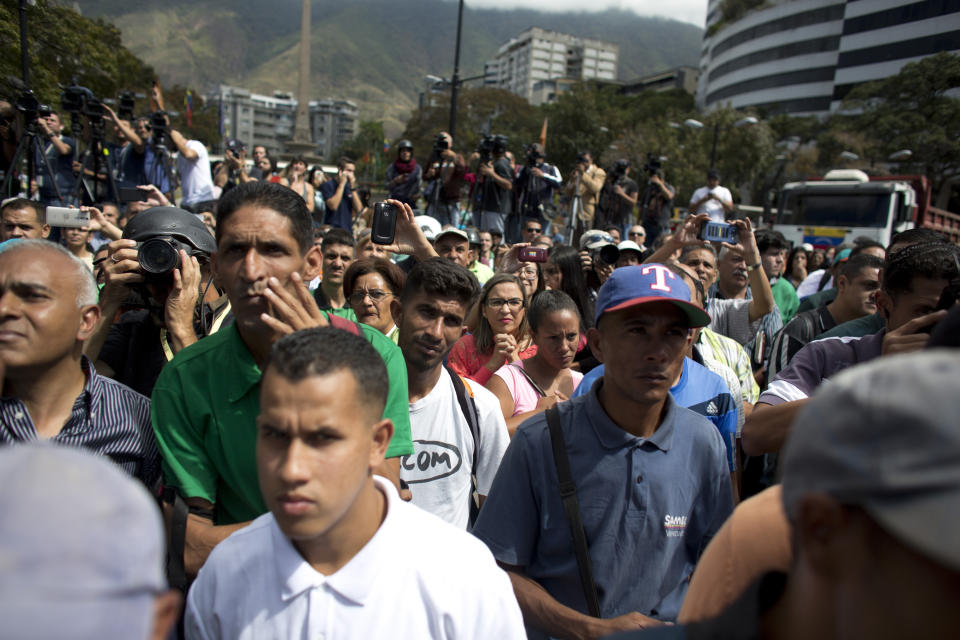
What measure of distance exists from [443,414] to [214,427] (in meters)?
1.04

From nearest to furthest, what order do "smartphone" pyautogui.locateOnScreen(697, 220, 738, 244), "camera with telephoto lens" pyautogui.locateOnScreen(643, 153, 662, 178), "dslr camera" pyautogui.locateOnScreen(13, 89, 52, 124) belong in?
"smartphone" pyautogui.locateOnScreen(697, 220, 738, 244) < "dslr camera" pyautogui.locateOnScreen(13, 89, 52, 124) < "camera with telephoto lens" pyautogui.locateOnScreen(643, 153, 662, 178)

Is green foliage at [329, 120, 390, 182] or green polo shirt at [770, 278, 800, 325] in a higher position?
green foliage at [329, 120, 390, 182]

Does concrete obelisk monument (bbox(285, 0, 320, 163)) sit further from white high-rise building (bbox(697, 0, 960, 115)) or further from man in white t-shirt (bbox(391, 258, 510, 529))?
white high-rise building (bbox(697, 0, 960, 115))

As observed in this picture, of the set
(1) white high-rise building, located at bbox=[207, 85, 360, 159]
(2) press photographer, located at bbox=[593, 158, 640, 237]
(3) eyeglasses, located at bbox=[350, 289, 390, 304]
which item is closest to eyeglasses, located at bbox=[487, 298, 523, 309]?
(3) eyeglasses, located at bbox=[350, 289, 390, 304]

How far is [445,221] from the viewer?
406 inches

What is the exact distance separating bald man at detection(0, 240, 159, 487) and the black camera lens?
A: 1.76ft

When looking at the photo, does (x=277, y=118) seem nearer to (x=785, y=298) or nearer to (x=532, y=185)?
(x=532, y=185)

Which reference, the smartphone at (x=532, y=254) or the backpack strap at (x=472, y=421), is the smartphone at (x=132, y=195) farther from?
the backpack strap at (x=472, y=421)

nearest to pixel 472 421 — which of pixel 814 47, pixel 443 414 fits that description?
pixel 443 414

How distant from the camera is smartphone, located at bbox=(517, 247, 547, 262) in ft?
17.7

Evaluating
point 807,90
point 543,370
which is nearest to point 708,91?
point 807,90

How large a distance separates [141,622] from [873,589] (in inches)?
35.1

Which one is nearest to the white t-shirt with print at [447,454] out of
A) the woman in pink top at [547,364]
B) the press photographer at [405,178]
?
the woman in pink top at [547,364]

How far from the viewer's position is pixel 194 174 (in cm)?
848
